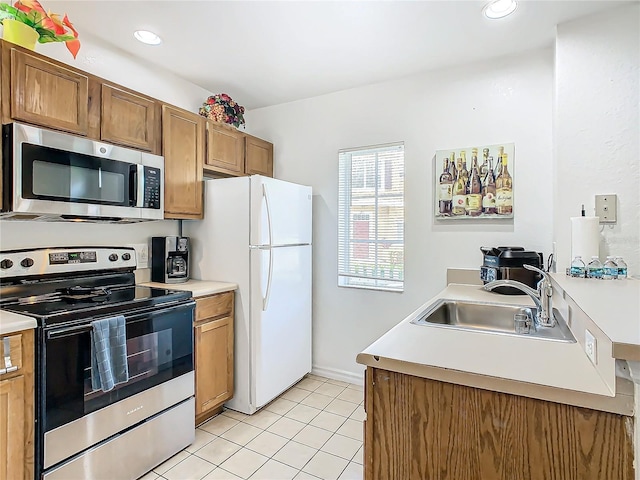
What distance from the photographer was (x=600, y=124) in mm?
1920

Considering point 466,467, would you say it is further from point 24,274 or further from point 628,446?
point 24,274

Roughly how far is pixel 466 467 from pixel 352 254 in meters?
2.10

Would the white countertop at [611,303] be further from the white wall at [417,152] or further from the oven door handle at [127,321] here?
the oven door handle at [127,321]

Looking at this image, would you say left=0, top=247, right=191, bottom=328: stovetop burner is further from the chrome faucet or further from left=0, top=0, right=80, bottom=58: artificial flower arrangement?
the chrome faucet

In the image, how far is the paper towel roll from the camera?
1.81 m

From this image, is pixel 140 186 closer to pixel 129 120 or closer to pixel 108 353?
pixel 129 120

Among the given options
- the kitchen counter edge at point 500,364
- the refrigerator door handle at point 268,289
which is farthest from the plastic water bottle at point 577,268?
the refrigerator door handle at point 268,289

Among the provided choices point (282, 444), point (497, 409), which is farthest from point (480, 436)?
point (282, 444)

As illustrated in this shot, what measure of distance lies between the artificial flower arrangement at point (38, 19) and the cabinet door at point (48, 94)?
0.49 feet

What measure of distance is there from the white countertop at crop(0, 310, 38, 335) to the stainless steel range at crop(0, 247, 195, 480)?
3cm

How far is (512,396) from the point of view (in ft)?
3.06

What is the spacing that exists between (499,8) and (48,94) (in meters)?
2.37

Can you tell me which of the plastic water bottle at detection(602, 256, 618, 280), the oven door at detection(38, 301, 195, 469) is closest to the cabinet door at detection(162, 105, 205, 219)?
the oven door at detection(38, 301, 195, 469)

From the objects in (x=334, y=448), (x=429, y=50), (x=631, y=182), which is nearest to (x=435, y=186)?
(x=429, y=50)
